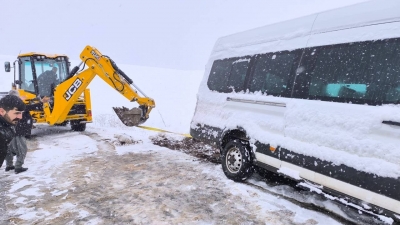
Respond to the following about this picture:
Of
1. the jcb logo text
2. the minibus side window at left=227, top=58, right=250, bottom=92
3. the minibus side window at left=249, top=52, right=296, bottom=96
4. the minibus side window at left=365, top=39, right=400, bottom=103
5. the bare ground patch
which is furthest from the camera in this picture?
the jcb logo text

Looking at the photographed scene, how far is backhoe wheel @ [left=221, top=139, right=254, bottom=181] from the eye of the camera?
4961 millimetres

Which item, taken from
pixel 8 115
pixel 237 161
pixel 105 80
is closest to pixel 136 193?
pixel 237 161

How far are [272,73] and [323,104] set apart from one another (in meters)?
1.13

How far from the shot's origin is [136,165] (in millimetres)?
6219

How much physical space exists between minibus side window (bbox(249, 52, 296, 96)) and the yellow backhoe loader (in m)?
4.53

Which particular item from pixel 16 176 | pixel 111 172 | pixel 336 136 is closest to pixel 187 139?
pixel 111 172

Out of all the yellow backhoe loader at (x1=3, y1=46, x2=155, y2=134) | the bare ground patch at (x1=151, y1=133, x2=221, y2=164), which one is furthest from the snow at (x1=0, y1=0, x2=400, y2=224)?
the yellow backhoe loader at (x1=3, y1=46, x2=155, y2=134)

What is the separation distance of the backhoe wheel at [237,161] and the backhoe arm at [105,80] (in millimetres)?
4143

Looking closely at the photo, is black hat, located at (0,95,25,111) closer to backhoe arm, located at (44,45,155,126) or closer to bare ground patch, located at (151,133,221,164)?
bare ground patch, located at (151,133,221,164)

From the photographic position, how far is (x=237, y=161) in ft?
17.0

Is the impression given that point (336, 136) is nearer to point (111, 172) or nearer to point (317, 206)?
point (317, 206)

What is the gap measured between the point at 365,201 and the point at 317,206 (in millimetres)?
1108

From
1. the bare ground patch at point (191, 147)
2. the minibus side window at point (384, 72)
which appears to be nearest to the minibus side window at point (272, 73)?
the minibus side window at point (384, 72)

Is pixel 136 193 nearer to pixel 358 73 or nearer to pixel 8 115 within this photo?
pixel 8 115
